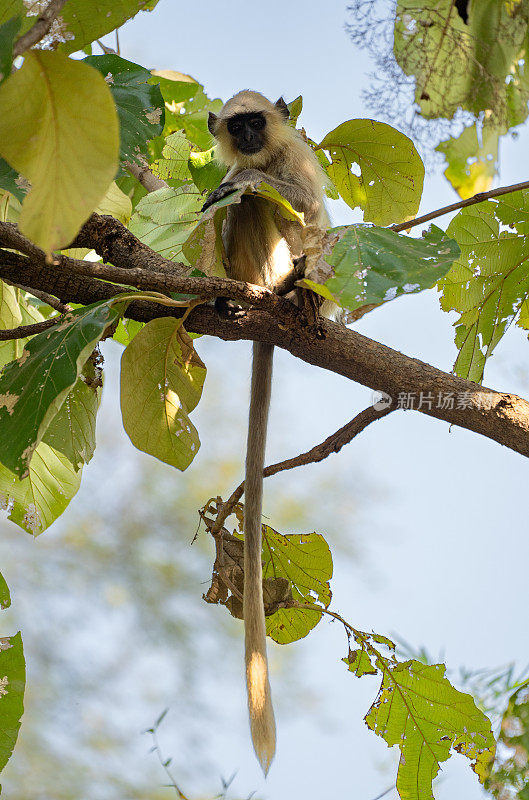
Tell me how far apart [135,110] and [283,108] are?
0.91 metres

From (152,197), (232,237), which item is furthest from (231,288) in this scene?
(152,197)

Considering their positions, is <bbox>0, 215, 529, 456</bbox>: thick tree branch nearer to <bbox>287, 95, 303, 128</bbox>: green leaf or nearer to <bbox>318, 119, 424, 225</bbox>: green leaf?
<bbox>318, 119, 424, 225</bbox>: green leaf

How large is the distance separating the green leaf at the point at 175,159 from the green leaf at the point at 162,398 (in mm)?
915

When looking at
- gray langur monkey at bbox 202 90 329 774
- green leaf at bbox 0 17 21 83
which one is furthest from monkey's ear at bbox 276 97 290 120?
green leaf at bbox 0 17 21 83

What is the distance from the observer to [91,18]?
1.31 metres

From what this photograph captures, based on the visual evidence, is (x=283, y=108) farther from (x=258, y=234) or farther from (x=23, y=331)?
(x=23, y=331)

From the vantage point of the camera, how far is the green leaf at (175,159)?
2268 mm

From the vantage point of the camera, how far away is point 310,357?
59.2 inches

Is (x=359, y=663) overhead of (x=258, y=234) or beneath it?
beneath

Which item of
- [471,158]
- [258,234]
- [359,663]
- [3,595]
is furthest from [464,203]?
[3,595]

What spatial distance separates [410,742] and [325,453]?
696mm

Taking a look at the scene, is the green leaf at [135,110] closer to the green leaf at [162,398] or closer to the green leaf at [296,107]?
the green leaf at [162,398]

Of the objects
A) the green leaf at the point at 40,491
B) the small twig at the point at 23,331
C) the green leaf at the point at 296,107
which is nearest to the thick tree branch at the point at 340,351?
the small twig at the point at 23,331

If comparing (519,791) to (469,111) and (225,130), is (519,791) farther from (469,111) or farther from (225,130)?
(225,130)
